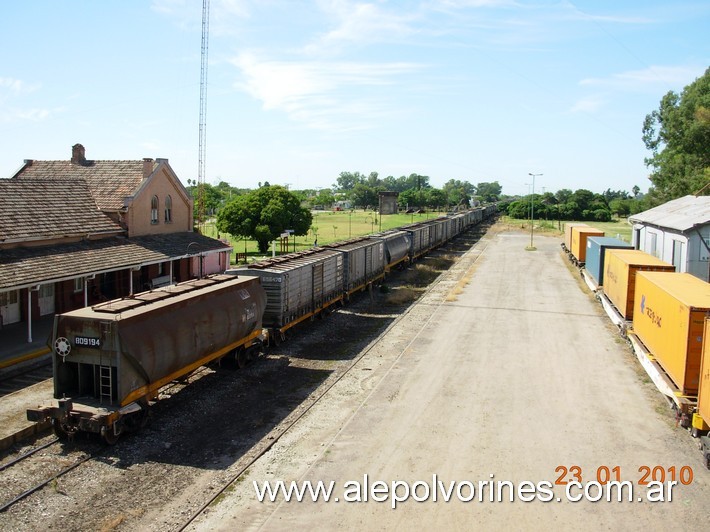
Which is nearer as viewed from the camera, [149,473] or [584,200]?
[149,473]

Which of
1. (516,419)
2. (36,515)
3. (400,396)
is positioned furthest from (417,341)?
(36,515)

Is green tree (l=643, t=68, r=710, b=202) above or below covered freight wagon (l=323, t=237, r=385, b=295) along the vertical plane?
above

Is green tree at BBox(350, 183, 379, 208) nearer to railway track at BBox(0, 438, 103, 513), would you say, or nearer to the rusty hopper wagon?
the rusty hopper wagon

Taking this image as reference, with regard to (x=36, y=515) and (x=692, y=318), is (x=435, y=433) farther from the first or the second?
(x=36, y=515)

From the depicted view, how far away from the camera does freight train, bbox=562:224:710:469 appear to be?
46.0 ft

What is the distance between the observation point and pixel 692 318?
14508mm

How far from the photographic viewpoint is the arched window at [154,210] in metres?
31.0

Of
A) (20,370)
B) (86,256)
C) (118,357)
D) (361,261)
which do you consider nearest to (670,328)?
(118,357)

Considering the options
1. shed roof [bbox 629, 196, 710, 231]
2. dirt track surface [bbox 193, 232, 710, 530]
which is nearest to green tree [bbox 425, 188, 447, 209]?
shed roof [bbox 629, 196, 710, 231]

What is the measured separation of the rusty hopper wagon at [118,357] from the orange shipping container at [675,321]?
12852 mm

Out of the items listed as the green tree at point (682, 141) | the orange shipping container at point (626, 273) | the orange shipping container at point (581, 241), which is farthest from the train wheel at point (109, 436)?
the green tree at point (682, 141)

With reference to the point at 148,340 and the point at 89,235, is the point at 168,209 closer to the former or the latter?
the point at 89,235

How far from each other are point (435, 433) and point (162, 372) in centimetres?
719

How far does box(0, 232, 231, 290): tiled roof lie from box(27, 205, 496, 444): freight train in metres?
5.82
